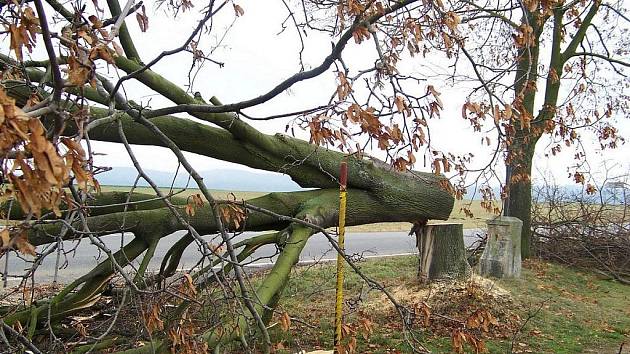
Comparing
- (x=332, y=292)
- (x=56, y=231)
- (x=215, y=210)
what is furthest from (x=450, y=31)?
(x=332, y=292)

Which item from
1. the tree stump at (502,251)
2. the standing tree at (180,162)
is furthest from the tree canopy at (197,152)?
the tree stump at (502,251)

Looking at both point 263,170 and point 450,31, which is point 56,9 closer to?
point 450,31

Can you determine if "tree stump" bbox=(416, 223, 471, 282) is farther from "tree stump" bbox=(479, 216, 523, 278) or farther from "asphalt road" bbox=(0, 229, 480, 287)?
"tree stump" bbox=(479, 216, 523, 278)

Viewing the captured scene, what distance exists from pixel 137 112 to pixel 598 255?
11.0 metres

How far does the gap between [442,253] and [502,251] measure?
6.21 ft

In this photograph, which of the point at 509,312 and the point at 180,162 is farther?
the point at 509,312

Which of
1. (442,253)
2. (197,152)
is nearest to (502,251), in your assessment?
(442,253)

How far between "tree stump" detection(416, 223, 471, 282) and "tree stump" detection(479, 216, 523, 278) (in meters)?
1.46

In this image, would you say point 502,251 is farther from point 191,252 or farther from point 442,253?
point 191,252

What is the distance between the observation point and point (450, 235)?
797 cm

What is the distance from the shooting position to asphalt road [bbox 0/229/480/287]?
10.0m

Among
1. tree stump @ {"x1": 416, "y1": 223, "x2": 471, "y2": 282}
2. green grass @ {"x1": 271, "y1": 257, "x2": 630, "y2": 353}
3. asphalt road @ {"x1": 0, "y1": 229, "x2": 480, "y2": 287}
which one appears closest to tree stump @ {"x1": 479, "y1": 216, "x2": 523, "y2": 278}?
green grass @ {"x1": 271, "y1": 257, "x2": 630, "y2": 353}

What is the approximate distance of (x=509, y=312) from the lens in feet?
23.4

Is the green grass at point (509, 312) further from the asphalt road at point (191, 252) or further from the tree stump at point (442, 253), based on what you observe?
the asphalt road at point (191, 252)
